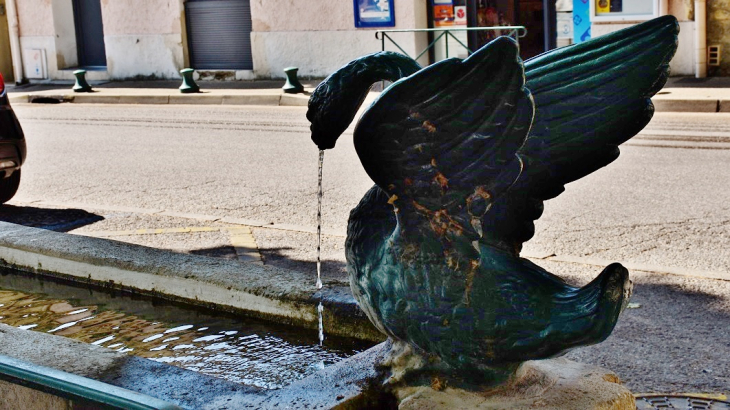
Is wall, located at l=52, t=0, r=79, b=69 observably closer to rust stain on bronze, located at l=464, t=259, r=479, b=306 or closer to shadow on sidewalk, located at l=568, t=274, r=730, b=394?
shadow on sidewalk, located at l=568, t=274, r=730, b=394

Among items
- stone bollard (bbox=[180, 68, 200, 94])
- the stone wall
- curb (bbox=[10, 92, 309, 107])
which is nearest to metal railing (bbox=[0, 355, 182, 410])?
curb (bbox=[10, 92, 309, 107])

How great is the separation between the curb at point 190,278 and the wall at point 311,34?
11490 millimetres

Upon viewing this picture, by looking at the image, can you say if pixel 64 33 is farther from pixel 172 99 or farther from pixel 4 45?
pixel 172 99

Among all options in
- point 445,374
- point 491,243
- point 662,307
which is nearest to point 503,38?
point 491,243

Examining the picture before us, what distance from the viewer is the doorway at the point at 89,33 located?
817 inches

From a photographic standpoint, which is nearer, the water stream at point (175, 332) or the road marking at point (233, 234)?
the water stream at point (175, 332)

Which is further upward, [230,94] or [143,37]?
[143,37]

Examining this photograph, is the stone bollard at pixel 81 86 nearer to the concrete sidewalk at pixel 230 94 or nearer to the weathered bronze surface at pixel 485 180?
the concrete sidewalk at pixel 230 94

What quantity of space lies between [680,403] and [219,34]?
16021mm

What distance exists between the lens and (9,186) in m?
7.91

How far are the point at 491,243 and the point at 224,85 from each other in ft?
50.3

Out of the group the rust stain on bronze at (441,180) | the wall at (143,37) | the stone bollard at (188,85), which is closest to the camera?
the rust stain on bronze at (441,180)

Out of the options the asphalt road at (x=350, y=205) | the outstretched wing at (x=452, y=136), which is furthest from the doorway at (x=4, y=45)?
the outstretched wing at (x=452, y=136)

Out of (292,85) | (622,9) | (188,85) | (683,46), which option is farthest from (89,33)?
(683,46)
